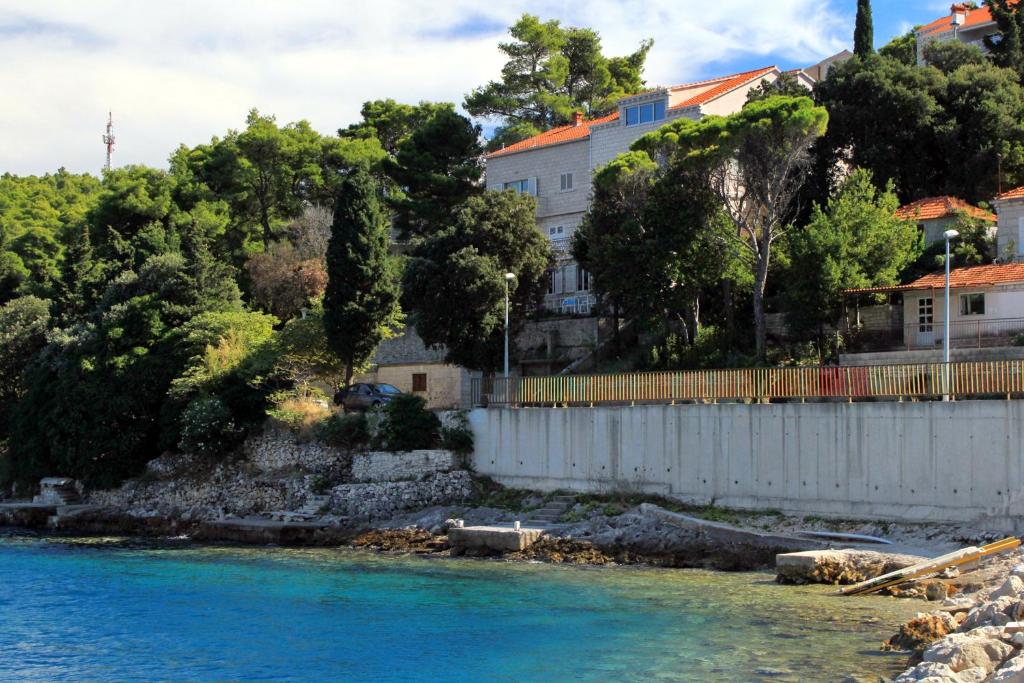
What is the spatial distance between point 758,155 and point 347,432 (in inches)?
704

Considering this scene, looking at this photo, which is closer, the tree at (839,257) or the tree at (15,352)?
the tree at (839,257)

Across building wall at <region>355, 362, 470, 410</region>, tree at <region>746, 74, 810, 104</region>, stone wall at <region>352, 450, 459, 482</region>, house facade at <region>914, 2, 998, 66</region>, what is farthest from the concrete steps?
house facade at <region>914, 2, 998, 66</region>

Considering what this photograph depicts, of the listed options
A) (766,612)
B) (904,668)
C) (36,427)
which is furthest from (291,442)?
(904,668)

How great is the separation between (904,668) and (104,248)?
53.3 meters

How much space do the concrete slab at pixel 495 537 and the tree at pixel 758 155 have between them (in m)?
12.0

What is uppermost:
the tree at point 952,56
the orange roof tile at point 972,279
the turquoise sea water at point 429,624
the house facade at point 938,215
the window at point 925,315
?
the tree at point 952,56

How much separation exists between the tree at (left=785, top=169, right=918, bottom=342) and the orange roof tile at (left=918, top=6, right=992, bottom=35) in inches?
1176

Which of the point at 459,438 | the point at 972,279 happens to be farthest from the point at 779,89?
the point at 459,438

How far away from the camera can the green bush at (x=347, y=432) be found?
42.1 meters

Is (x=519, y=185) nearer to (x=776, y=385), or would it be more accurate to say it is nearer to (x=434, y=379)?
(x=434, y=379)

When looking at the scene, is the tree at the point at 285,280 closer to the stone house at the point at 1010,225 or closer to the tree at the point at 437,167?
the tree at the point at 437,167

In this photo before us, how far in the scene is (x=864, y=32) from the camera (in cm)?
5747

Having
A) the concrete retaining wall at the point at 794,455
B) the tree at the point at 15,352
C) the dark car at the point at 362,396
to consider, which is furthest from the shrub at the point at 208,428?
the tree at the point at 15,352

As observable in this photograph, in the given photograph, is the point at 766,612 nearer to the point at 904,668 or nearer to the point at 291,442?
the point at 904,668
